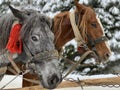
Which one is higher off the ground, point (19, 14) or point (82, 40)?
point (19, 14)

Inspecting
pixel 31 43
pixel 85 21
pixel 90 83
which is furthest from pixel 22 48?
pixel 85 21

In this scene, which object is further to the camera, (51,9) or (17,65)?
(51,9)

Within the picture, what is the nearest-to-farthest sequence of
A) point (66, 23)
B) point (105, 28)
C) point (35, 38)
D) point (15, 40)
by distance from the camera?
point (35, 38), point (15, 40), point (66, 23), point (105, 28)

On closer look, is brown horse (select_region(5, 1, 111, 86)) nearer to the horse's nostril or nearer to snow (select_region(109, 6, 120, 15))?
the horse's nostril

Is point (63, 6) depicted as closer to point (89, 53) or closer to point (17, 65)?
point (89, 53)

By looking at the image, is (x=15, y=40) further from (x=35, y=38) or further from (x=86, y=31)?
(x=86, y=31)

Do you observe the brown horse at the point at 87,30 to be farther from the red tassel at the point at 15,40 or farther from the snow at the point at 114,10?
the snow at the point at 114,10

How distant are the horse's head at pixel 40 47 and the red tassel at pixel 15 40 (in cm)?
5

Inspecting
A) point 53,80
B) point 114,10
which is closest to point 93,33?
point 53,80

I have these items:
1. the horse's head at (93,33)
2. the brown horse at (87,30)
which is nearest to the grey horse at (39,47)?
the brown horse at (87,30)

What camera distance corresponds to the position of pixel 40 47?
339 centimetres

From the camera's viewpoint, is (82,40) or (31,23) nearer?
(31,23)

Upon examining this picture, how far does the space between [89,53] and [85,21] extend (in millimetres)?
360

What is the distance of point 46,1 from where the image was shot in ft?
27.0
